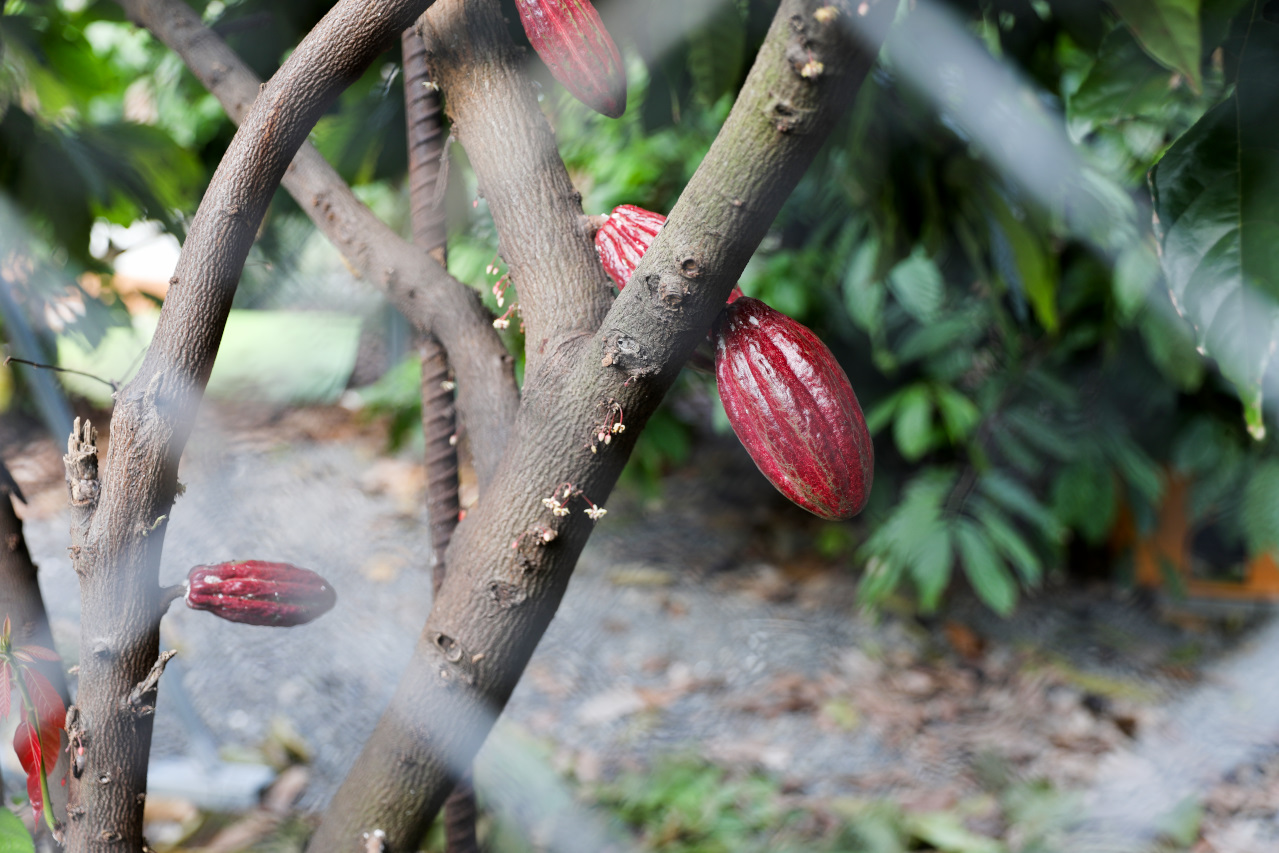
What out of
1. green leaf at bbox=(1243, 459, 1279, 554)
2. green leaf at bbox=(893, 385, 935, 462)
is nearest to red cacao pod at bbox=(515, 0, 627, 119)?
green leaf at bbox=(893, 385, 935, 462)

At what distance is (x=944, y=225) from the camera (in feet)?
2.95

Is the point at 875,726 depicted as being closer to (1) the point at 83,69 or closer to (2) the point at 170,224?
(2) the point at 170,224

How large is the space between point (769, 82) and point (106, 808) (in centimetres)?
37

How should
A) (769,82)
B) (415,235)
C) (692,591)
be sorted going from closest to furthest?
(769,82) < (415,235) < (692,591)

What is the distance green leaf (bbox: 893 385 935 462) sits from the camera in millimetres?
1324

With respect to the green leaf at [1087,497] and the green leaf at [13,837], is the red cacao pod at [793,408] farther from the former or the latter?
the green leaf at [1087,497]

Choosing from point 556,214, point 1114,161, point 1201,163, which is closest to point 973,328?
point 1114,161

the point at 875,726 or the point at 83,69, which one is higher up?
the point at 83,69

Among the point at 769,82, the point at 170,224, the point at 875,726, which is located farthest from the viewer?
the point at 875,726

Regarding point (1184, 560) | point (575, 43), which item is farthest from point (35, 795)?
point (1184, 560)

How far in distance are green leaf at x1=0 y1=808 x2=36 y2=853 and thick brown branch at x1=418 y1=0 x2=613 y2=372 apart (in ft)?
0.98

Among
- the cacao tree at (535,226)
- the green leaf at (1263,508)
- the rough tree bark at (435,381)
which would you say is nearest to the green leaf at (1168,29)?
the cacao tree at (535,226)

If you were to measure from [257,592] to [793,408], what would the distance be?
0.24 meters

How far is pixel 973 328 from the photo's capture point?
57.5 inches
